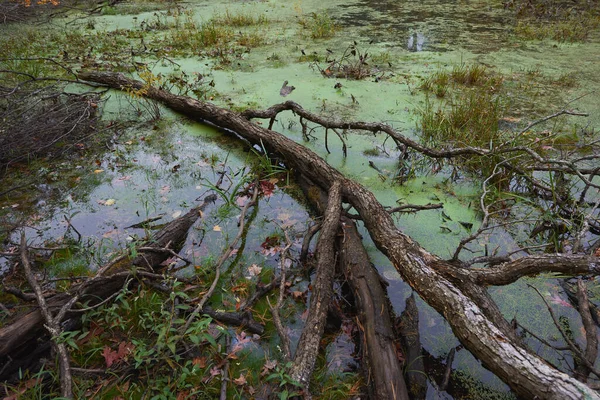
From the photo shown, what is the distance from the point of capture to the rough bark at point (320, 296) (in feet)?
4.83

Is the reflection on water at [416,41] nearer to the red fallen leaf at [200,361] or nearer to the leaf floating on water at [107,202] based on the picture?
the leaf floating on water at [107,202]

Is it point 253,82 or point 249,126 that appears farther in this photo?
point 253,82

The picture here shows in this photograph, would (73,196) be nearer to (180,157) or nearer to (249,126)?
(180,157)

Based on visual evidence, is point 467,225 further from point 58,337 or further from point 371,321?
point 58,337

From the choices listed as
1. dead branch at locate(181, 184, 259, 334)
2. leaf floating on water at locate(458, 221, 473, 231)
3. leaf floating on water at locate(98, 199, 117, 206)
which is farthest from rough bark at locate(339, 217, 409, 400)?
leaf floating on water at locate(98, 199, 117, 206)

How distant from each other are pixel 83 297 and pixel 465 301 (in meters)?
1.69

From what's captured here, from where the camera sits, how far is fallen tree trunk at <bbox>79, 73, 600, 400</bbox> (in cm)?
119

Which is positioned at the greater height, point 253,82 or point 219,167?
point 253,82

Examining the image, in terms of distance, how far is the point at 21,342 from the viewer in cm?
158

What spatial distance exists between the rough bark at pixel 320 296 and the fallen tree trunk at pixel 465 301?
174 mm

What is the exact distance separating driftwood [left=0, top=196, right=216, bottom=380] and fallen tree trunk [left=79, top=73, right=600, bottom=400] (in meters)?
1.05

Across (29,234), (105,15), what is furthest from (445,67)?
(105,15)

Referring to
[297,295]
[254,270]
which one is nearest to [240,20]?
[254,270]

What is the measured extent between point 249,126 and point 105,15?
20.6 feet
